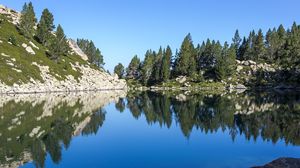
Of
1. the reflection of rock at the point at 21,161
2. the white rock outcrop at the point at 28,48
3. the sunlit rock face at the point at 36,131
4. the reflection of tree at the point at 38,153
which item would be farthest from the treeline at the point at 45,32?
the reflection of rock at the point at 21,161

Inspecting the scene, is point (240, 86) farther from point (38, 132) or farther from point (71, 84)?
point (38, 132)

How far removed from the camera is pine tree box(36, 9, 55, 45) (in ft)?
550

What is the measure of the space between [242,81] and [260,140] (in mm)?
154273

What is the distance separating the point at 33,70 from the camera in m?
127

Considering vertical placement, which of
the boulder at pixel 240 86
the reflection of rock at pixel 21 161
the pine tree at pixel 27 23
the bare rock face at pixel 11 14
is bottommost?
the reflection of rock at pixel 21 161

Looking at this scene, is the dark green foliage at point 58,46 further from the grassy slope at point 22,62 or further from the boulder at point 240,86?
the boulder at point 240,86

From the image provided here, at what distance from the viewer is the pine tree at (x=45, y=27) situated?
550 ft

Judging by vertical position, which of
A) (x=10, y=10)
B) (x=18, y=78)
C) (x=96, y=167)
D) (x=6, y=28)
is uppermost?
(x=10, y=10)

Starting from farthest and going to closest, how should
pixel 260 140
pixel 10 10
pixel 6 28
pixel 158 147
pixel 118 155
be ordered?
pixel 10 10, pixel 6 28, pixel 260 140, pixel 158 147, pixel 118 155

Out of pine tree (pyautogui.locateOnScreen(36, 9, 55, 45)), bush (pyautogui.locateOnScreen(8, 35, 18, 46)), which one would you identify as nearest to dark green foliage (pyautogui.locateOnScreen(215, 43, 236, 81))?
pine tree (pyautogui.locateOnScreen(36, 9, 55, 45))

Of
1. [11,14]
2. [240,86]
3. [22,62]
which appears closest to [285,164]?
[22,62]

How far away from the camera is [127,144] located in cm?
3653

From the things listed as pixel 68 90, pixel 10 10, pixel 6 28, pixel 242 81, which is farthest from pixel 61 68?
pixel 242 81

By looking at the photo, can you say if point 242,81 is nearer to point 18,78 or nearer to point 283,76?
point 283,76
